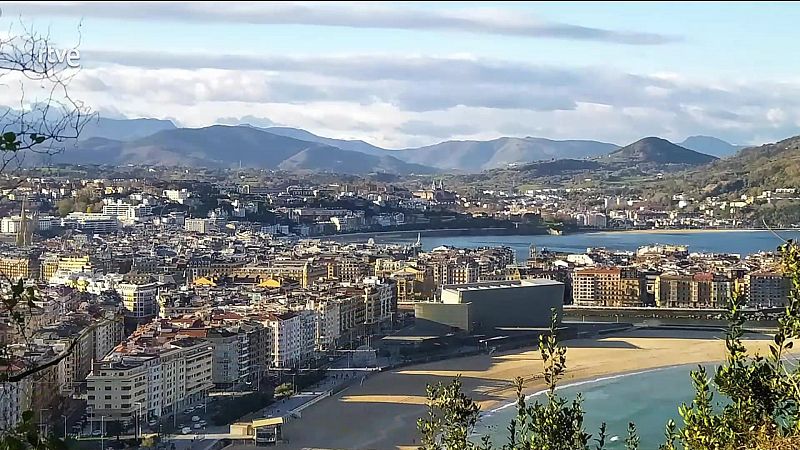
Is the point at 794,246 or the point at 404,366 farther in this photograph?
the point at 404,366

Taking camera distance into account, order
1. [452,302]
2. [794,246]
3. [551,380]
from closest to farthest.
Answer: [794,246] < [551,380] < [452,302]

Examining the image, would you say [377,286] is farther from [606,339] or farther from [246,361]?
[246,361]

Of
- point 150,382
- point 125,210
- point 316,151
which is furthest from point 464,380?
point 316,151

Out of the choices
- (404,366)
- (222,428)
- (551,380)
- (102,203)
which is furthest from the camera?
(102,203)

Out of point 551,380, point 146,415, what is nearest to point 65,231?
point 146,415

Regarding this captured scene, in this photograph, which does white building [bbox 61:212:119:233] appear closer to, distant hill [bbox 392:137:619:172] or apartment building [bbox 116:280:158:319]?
apartment building [bbox 116:280:158:319]

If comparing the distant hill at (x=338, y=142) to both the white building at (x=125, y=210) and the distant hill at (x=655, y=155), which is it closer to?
the distant hill at (x=655, y=155)

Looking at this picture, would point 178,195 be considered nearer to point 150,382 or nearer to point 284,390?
point 284,390
